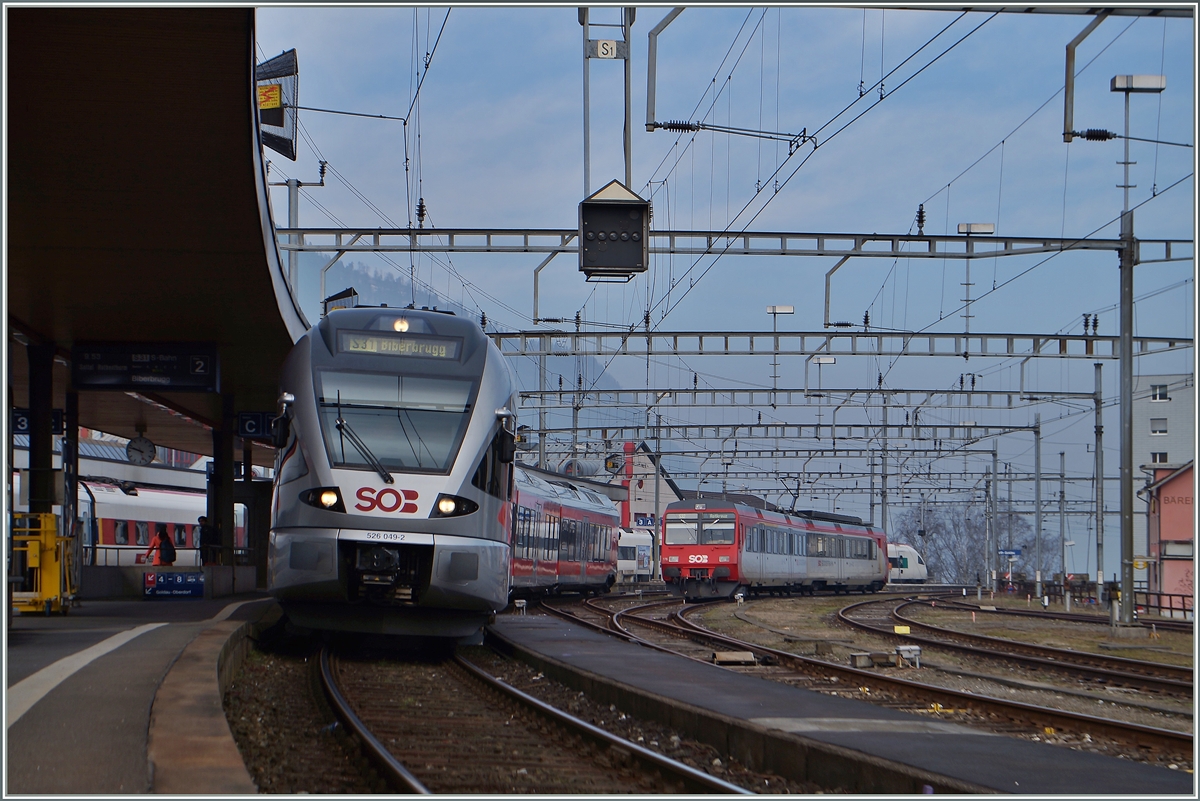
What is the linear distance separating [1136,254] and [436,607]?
16423 millimetres

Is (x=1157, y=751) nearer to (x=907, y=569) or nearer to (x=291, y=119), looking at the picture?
(x=291, y=119)

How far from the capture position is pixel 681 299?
2512 cm

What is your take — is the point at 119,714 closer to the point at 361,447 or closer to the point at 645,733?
the point at 645,733

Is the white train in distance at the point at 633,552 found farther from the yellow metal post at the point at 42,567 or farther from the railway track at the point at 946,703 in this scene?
the yellow metal post at the point at 42,567

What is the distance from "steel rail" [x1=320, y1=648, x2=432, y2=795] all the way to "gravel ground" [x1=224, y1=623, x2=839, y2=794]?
79mm

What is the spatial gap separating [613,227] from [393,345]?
2866 millimetres

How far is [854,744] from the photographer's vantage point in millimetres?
7691

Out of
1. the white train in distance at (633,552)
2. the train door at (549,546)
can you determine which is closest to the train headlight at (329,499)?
the train door at (549,546)

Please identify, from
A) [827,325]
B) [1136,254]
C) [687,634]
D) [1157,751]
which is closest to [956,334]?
[827,325]

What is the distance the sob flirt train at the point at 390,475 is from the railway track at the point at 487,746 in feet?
3.20

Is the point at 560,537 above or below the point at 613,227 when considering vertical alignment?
below

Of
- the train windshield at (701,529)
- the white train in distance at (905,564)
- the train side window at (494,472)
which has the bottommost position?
the white train in distance at (905,564)

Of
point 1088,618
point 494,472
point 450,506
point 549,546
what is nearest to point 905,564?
point 1088,618

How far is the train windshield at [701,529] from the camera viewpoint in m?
34.8
